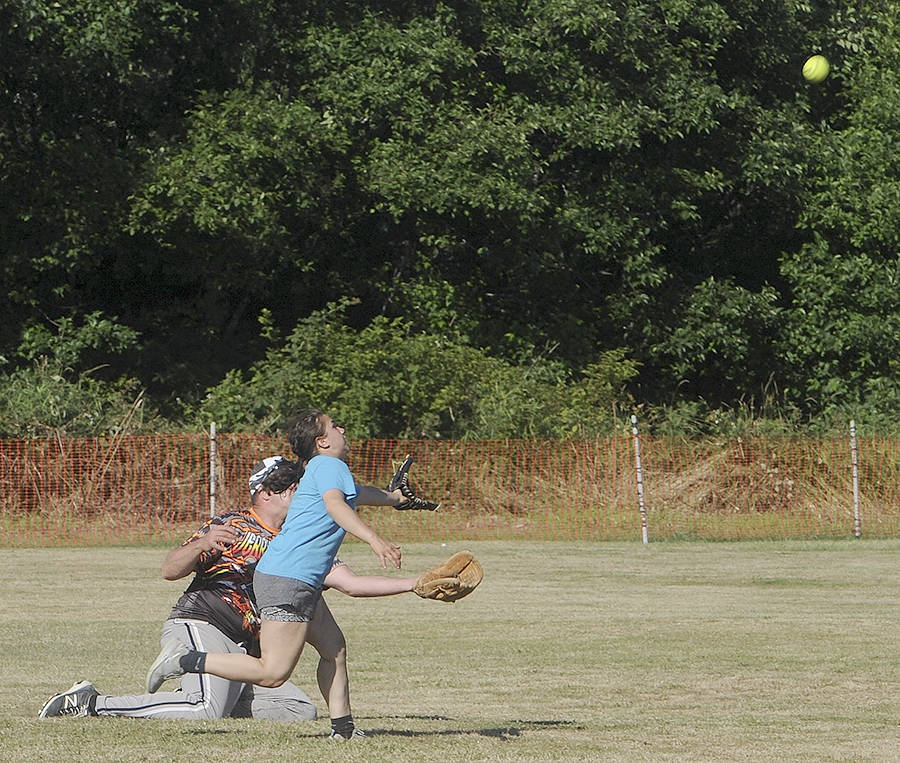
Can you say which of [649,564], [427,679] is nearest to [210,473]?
[649,564]

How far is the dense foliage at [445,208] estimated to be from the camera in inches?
1069

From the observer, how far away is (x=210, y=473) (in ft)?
71.6

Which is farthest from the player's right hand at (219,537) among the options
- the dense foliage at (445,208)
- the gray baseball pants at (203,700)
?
the dense foliage at (445,208)

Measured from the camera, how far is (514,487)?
78.1 ft

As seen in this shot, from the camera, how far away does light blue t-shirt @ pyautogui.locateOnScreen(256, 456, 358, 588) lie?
22.6 ft

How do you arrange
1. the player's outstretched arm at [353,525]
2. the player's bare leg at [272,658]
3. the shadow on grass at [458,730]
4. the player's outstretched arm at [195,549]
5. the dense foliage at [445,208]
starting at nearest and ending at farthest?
the player's outstretched arm at [353,525], the player's bare leg at [272,658], the shadow on grass at [458,730], the player's outstretched arm at [195,549], the dense foliage at [445,208]

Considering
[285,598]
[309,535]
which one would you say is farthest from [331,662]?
[309,535]

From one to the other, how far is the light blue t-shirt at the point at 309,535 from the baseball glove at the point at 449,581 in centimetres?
43

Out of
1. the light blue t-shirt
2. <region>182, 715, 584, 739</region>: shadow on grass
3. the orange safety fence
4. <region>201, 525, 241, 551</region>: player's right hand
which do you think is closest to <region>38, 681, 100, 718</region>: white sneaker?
<region>182, 715, 584, 739</region>: shadow on grass

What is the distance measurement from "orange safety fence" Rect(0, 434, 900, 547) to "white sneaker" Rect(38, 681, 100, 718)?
14469 millimetres

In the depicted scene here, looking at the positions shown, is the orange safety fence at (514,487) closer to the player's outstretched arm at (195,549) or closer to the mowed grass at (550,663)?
the mowed grass at (550,663)

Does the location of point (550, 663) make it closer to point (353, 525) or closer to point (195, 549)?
point (195, 549)

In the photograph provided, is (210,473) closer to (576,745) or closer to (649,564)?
(649,564)

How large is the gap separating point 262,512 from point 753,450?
1751cm
